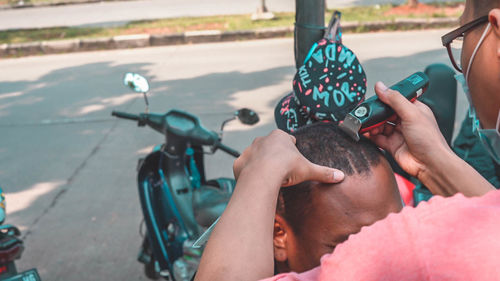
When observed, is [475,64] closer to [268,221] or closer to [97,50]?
[268,221]

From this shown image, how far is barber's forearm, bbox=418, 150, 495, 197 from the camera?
3.76 feet

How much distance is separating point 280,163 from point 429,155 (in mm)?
440

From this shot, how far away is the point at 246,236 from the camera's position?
98 cm

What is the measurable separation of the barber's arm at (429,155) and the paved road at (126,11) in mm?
10471

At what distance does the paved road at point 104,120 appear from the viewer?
3.24m

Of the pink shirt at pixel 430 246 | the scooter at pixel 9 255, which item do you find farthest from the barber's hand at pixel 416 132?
the scooter at pixel 9 255

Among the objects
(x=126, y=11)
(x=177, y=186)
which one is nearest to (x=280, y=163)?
(x=177, y=186)

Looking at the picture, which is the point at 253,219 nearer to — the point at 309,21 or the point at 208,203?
the point at 309,21

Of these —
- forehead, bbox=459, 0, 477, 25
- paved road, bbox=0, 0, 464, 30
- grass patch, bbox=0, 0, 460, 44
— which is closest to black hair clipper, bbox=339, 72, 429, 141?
forehead, bbox=459, 0, 477, 25

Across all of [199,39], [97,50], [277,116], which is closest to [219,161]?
[277,116]

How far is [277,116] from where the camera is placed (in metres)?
1.74

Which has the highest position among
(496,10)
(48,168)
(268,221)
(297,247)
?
(496,10)

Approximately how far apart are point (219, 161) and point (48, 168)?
1.60 m

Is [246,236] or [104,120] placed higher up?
[246,236]
